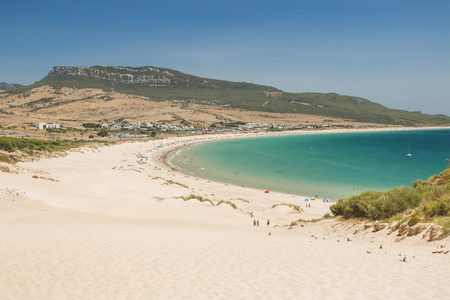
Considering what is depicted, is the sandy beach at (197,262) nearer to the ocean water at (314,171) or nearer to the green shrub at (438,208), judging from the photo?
the green shrub at (438,208)

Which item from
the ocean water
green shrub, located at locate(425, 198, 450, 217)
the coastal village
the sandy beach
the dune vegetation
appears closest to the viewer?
the sandy beach

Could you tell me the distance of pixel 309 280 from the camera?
19.0 ft

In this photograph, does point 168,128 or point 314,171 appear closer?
point 314,171

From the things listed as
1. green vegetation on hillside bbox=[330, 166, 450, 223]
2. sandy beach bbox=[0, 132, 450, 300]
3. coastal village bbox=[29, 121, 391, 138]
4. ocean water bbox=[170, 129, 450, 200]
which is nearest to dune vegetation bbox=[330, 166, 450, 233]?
green vegetation on hillside bbox=[330, 166, 450, 223]

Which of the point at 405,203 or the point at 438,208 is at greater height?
the point at 438,208

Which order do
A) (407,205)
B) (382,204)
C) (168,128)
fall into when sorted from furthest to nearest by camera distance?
(168,128), (382,204), (407,205)

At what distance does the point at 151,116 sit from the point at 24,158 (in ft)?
348

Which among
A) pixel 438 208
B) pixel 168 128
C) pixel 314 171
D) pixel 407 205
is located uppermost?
pixel 168 128

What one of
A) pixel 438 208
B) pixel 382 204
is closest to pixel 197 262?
pixel 438 208

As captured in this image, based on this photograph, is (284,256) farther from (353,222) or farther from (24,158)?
(24,158)

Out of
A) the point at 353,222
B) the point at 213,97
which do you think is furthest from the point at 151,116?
the point at 353,222

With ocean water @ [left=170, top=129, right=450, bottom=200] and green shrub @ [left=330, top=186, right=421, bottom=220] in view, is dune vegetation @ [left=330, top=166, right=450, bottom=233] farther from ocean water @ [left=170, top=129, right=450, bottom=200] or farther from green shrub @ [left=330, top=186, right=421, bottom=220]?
ocean water @ [left=170, top=129, right=450, bottom=200]

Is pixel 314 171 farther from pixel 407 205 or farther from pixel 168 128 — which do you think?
pixel 168 128

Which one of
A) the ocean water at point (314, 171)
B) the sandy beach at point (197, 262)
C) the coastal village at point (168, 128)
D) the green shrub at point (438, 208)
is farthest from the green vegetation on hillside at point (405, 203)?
the coastal village at point (168, 128)
